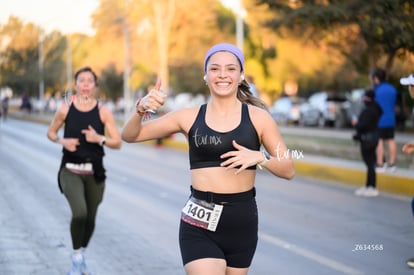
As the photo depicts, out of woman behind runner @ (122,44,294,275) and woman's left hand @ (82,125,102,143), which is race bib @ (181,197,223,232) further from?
woman's left hand @ (82,125,102,143)

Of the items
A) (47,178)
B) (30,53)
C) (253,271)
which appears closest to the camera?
(253,271)

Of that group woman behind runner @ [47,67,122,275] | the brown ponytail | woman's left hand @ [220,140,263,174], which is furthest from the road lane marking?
woman's left hand @ [220,140,263,174]

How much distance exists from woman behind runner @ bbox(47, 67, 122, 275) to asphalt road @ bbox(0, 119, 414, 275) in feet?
2.26

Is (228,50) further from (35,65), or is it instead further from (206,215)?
(35,65)

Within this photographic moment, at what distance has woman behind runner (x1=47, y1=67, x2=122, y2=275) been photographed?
6.41 metres

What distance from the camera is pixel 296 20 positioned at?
18.9 m

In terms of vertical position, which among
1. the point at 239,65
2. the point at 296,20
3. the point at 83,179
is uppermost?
the point at 296,20

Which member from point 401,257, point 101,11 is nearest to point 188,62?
point 101,11

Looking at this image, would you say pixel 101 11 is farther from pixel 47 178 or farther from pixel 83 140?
pixel 83 140

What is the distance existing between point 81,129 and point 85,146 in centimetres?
17

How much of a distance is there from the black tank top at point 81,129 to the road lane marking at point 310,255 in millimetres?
2444

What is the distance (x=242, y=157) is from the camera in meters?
3.77

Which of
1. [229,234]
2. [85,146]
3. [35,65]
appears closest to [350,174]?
[85,146]

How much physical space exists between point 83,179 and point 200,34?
50546mm
